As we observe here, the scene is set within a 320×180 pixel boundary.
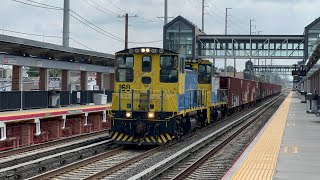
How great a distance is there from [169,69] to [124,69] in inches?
66.5

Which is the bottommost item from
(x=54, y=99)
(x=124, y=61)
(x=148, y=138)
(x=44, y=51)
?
(x=148, y=138)

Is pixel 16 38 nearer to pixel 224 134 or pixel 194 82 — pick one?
pixel 194 82

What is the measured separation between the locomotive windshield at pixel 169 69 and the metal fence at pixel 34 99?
676cm

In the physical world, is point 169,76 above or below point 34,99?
above

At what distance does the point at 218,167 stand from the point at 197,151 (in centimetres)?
341

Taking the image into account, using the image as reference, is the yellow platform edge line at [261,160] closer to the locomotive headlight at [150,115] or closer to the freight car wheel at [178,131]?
the freight car wheel at [178,131]

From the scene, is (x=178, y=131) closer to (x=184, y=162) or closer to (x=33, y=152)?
(x=184, y=162)

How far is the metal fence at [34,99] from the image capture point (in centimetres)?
1958

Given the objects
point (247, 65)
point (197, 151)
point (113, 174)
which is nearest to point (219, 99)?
point (197, 151)

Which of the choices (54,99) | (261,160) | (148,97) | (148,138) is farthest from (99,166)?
(54,99)

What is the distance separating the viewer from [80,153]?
15.2 m

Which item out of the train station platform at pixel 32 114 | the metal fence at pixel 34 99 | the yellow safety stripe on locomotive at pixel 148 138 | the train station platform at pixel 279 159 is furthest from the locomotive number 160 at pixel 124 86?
the metal fence at pixel 34 99

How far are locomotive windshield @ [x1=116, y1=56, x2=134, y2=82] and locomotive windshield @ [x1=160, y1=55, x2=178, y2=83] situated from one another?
45.8 inches

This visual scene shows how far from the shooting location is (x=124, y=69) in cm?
1738
